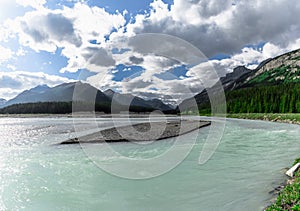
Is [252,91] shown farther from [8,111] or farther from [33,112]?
[8,111]

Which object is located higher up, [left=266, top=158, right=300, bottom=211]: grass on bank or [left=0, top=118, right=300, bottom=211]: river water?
[left=266, top=158, right=300, bottom=211]: grass on bank

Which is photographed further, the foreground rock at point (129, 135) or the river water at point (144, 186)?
the foreground rock at point (129, 135)

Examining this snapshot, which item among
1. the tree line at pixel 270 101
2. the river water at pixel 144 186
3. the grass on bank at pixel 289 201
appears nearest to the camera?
the grass on bank at pixel 289 201

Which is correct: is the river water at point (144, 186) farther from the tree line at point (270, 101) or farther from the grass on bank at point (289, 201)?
the tree line at point (270, 101)

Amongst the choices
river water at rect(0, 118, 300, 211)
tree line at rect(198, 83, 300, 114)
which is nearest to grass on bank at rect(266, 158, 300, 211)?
river water at rect(0, 118, 300, 211)

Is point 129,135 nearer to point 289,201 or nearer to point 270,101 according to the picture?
point 289,201

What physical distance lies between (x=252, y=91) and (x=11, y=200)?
14511cm

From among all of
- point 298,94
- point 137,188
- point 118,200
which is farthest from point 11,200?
point 298,94

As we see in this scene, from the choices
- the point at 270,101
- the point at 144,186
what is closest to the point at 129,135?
the point at 144,186

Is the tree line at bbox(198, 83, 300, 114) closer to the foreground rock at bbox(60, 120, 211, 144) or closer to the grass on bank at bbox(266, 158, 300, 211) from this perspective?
the foreground rock at bbox(60, 120, 211, 144)

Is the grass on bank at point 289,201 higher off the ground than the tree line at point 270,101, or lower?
lower

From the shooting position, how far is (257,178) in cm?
1221

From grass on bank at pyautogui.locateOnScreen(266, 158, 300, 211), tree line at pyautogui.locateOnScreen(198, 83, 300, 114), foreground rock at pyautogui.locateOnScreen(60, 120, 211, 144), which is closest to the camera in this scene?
grass on bank at pyautogui.locateOnScreen(266, 158, 300, 211)

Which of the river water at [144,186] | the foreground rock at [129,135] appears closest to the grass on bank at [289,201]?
the river water at [144,186]
